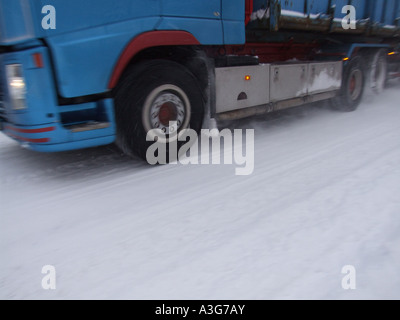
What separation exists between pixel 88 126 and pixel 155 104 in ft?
2.60

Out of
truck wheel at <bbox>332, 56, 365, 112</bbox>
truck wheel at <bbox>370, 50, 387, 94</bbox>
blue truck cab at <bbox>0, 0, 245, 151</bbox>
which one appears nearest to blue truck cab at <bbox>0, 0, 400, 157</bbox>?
blue truck cab at <bbox>0, 0, 245, 151</bbox>

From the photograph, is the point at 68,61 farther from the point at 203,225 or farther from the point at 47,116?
the point at 203,225

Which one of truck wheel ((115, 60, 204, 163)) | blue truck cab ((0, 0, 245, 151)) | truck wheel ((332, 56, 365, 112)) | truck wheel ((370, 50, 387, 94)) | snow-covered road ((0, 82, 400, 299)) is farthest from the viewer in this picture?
truck wheel ((370, 50, 387, 94))

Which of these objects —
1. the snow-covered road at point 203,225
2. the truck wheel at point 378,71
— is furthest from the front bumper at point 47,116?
the truck wheel at point 378,71

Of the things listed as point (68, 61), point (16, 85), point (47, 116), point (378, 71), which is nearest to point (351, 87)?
point (378, 71)

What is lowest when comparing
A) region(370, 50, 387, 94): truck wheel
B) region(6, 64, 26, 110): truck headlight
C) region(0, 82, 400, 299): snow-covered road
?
region(0, 82, 400, 299): snow-covered road

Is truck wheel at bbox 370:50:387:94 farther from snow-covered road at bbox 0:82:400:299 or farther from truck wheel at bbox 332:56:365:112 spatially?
snow-covered road at bbox 0:82:400:299

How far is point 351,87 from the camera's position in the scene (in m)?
6.68

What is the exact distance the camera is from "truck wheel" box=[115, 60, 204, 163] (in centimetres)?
336

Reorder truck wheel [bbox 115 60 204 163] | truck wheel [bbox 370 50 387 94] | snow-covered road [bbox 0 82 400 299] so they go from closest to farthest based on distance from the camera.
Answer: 1. snow-covered road [bbox 0 82 400 299]
2. truck wheel [bbox 115 60 204 163]
3. truck wheel [bbox 370 50 387 94]

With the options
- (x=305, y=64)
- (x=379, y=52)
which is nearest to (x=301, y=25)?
(x=305, y=64)

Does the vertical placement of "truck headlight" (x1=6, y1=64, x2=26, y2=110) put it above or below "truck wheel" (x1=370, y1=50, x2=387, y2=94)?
above

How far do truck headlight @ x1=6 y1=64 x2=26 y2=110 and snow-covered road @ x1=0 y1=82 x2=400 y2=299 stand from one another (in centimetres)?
86
